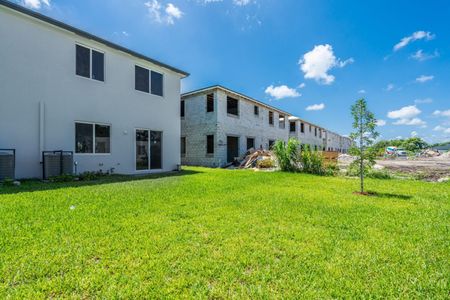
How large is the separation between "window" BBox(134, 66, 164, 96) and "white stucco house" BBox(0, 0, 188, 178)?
1.9 inches

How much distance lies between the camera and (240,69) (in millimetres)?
18641

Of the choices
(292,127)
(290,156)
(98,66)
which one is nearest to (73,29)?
(98,66)

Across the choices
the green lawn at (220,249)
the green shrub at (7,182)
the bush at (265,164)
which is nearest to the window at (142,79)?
the green shrub at (7,182)

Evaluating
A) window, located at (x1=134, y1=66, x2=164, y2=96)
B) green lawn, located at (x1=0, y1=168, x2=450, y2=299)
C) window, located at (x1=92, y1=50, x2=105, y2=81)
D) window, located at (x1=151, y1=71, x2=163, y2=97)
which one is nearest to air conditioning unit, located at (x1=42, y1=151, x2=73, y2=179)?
green lawn, located at (x1=0, y1=168, x2=450, y2=299)

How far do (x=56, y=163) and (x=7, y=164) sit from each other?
1230mm

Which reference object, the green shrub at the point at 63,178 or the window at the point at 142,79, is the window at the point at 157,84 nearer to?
the window at the point at 142,79

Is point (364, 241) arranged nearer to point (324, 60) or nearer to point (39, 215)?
point (39, 215)

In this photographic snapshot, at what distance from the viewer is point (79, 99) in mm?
8469

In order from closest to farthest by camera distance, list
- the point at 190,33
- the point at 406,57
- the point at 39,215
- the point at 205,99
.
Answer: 1. the point at 39,215
2. the point at 406,57
3. the point at 190,33
4. the point at 205,99

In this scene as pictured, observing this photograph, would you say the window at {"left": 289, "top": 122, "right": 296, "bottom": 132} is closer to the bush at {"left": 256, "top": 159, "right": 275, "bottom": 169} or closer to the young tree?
the bush at {"left": 256, "top": 159, "right": 275, "bottom": 169}

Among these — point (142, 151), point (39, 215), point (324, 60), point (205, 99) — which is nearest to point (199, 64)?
point (205, 99)

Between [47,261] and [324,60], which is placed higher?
[324,60]

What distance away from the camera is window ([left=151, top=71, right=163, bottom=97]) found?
439 inches

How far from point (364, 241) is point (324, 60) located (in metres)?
16.5
